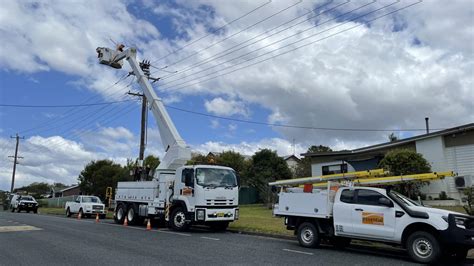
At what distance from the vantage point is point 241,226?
60.1 ft

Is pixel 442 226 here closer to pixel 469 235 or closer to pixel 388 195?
pixel 469 235

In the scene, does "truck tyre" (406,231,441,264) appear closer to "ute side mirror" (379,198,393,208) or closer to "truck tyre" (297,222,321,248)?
"ute side mirror" (379,198,393,208)

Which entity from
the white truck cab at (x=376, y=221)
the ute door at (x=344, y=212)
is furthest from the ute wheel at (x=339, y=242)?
the ute door at (x=344, y=212)

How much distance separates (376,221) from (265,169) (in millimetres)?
27490

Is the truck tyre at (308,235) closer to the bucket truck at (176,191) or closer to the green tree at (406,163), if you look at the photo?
the bucket truck at (176,191)

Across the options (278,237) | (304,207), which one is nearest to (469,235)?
(304,207)

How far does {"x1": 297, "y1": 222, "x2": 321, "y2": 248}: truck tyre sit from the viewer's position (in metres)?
12.3

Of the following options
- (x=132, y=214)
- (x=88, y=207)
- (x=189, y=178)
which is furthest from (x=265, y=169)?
(x=189, y=178)

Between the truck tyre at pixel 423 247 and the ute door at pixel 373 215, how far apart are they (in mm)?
563

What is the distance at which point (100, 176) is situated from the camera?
5181 cm

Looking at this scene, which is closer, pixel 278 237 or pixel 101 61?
pixel 278 237

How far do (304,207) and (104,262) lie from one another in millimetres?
5917

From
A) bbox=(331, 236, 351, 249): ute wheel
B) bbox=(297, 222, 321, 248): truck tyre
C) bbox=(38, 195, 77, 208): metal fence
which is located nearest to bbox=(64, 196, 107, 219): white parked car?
bbox=(297, 222, 321, 248): truck tyre

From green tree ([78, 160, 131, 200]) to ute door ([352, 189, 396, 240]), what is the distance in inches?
1542
